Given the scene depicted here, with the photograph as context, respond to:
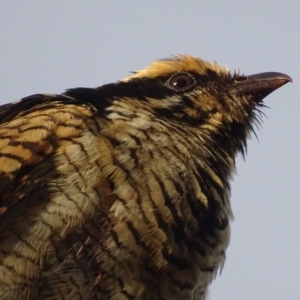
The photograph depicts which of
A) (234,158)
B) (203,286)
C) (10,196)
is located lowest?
(203,286)

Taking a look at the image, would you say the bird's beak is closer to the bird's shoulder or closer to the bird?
the bird

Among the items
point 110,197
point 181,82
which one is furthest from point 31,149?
point 181,82

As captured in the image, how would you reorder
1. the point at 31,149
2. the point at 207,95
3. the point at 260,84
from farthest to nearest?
the point at 260,84
the point at 207,95
the point at 31,149

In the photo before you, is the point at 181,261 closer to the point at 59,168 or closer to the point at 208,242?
the point at 208,242

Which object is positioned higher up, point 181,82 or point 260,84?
point 181,82

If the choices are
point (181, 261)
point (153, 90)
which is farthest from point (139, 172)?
point (153, 90)

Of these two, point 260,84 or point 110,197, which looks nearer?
point 110,197

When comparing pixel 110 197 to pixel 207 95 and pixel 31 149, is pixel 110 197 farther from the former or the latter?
pixel 207 95
